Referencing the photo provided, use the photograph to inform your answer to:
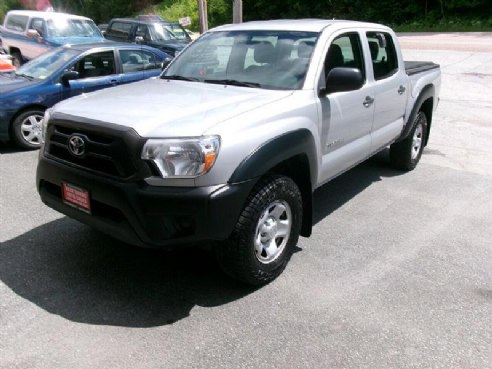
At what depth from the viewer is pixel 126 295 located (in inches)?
135

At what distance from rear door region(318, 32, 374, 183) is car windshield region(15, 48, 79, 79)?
4618mm

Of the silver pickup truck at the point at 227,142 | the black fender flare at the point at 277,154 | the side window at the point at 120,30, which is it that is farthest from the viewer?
the side window at the point at 120,30

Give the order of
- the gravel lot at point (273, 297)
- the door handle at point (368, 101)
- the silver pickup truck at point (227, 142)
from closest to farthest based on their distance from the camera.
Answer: the gravel lot at point (273, 297), the silver pickup truck at point (227, 142), the door handle at point (368, 101)

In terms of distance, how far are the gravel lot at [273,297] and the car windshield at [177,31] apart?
10.7 m

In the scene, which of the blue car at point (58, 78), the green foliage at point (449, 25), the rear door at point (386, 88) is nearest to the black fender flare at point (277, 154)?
the rear door at point (386, 88)

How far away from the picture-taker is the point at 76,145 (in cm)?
326

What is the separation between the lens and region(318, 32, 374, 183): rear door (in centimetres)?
412

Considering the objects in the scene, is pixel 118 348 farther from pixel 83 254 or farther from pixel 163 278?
pixel 83 254

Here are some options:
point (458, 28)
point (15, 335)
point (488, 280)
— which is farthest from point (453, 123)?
point (458, 28)

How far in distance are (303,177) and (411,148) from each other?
2.88 meters

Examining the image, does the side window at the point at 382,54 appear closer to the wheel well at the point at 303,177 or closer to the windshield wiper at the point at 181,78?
the wheel well at the point at 303,177

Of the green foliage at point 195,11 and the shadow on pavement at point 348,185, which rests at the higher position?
the green foliage at point 195,11

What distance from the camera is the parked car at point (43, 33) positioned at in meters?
12.2

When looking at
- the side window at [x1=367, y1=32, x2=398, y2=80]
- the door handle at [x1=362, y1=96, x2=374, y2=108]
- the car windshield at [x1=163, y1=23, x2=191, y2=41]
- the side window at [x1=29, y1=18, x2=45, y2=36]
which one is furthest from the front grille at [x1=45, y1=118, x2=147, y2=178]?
the car windshield at [x1=163, y1=23, x2=191, y2=41]
